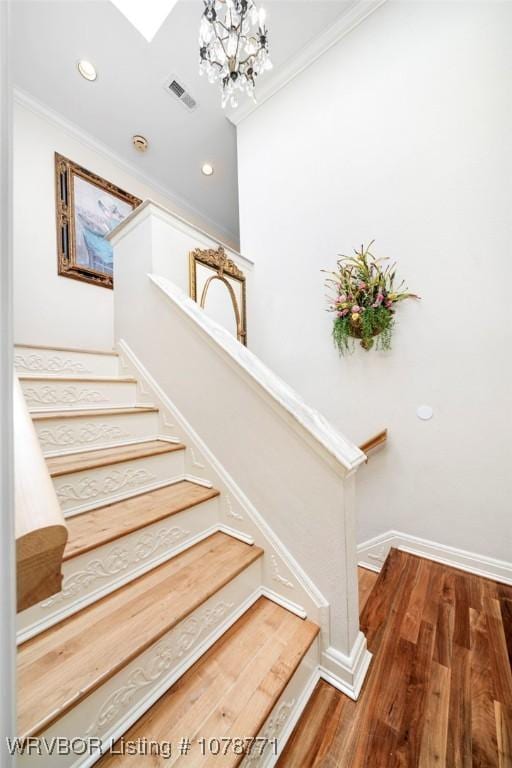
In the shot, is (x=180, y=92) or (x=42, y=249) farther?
(x=180, y=92)

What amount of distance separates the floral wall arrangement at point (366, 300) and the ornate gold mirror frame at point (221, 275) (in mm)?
986

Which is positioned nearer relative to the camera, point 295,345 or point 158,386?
point 158,386

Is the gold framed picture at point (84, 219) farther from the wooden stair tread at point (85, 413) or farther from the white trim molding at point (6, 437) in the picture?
the white trim molding at point (6, 437)

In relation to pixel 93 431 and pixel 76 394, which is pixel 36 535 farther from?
pixel 76 394

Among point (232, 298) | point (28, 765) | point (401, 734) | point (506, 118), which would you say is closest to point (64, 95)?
point (232, 298)

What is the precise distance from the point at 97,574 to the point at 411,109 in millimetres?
3376

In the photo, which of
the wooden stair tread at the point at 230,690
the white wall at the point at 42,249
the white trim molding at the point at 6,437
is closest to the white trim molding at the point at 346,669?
the wooden stair tread at the point at 230,690

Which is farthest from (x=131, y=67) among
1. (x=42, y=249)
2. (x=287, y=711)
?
(x=287, y=711)

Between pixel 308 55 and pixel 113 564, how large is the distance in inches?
165

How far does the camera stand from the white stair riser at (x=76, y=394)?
4.99ft

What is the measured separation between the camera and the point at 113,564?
1.02 m

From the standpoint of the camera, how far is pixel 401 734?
0.90 m

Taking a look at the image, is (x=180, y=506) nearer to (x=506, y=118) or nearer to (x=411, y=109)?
(x=506, y=118)

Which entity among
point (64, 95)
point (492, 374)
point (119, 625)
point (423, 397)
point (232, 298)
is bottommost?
point (119, 625)
